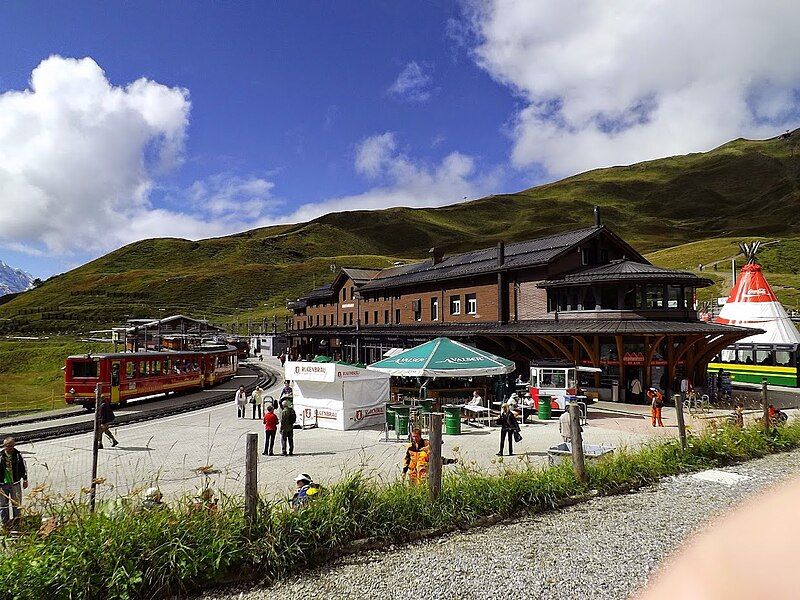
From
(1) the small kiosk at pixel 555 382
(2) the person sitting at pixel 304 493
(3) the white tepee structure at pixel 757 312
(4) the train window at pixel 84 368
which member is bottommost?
(2) the person sitting at pixel 304 493

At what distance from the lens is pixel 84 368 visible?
25.2m

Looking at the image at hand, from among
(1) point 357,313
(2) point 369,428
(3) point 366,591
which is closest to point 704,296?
(1) point 357,313

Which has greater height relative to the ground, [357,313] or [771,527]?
[357,313]

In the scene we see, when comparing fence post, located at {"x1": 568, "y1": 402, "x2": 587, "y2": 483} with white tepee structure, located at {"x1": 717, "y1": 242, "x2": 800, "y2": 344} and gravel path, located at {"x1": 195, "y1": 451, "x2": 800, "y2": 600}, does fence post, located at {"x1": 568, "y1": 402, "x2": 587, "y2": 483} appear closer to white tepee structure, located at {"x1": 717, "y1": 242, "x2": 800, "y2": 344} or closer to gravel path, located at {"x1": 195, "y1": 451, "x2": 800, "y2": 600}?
gravel path, located at {"x1": 195, "y1": 451, "x2": 800, "y2": 600}

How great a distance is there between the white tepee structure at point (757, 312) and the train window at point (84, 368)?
34023 mm

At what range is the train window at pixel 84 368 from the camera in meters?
25.0

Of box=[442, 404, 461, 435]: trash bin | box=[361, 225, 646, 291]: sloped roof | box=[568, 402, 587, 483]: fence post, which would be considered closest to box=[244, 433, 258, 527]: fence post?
box=[568, 402, 587, 483]: fence post

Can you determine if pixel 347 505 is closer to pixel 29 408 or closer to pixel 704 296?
pixel 29 408

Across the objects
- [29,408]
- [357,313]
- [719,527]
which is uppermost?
[357,313]

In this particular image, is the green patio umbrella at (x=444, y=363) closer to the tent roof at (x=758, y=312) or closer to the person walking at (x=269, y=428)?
the person walking at (x=269, y=428)

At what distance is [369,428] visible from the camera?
19859 mm

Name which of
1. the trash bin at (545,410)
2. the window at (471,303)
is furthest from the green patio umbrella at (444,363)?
the window at (471,303)

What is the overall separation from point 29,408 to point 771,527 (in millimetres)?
38041

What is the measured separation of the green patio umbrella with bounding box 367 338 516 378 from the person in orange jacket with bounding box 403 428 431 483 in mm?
8700
